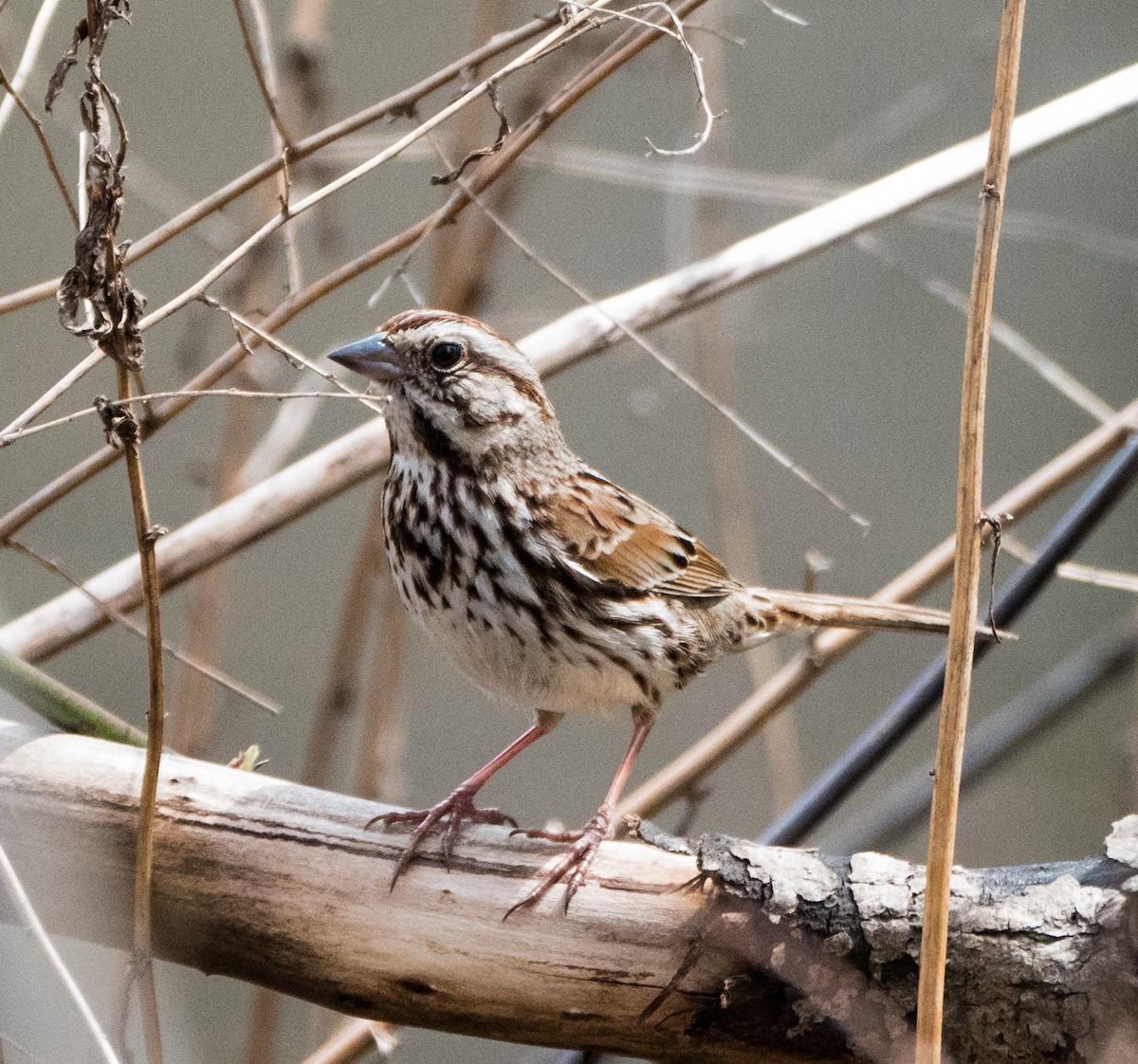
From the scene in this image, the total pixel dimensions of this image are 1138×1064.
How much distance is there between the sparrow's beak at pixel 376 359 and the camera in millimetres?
2379

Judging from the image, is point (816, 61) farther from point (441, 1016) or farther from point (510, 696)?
point (441, 1016)

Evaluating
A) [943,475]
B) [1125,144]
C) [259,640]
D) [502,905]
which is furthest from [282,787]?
[1125,144]

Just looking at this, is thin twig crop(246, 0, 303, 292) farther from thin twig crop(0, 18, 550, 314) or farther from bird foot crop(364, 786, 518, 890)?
bird foot crop(364, 786, 518, 890)

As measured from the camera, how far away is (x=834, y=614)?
2877 mm

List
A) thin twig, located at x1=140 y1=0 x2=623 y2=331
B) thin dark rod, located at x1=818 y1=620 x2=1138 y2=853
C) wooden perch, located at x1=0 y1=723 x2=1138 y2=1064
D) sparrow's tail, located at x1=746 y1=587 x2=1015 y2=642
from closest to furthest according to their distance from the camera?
thin twig, located at x1=140 y1=0 x2=623 y2=331
wooden perch, located at x1=0 y1=723 x2=1138 y2=1064
sparrow's tail, located at x1=746 y1=587 x2=1015 y2=642
thin dark rod, located at x1=818 y1=620 x2=1138 y2=853

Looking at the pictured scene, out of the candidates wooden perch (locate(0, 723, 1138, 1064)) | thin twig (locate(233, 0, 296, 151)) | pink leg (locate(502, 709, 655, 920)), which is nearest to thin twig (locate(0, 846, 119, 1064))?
wooden perch (locate(0, 723, 1138, 1064))

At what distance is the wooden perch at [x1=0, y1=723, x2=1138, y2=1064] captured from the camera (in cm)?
184

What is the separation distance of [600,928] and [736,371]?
3.53 metres

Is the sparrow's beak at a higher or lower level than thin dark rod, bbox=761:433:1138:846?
higher

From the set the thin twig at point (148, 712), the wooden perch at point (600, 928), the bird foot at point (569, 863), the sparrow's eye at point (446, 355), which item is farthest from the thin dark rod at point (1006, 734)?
the thin twig at point (148, 712)

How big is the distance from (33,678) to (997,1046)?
5.53 ft

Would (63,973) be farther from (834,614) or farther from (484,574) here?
(834,614)

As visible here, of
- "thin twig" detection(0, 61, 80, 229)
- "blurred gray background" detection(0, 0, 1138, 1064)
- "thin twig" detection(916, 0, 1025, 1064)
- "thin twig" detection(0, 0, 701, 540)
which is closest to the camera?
"thin twig" detection(916, 0, 1025, 1064)

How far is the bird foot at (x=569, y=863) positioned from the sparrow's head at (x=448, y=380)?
30.6 inches
